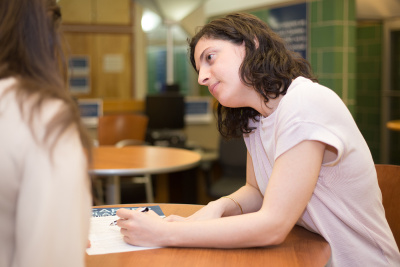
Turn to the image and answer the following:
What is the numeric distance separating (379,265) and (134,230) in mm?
599

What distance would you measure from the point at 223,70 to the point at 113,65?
7.27 m

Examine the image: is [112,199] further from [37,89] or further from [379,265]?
[37,89]

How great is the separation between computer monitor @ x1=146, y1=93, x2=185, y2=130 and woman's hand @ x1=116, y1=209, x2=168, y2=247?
144 inches

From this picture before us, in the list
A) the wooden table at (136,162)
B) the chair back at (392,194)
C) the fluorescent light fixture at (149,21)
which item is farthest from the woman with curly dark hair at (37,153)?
the fluorescent light fixture at (149,21)

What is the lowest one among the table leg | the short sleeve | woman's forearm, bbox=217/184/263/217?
the table leg

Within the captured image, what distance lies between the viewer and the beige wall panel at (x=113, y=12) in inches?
323

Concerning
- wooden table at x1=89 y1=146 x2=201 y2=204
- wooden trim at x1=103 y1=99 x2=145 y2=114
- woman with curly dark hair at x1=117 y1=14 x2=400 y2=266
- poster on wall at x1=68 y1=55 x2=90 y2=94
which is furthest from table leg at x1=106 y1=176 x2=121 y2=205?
poster on wall at x1=68 y1=55 x2=90 y2=94

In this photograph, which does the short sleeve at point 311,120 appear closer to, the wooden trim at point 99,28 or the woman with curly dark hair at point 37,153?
the woman with curly dark hair at point 37,153

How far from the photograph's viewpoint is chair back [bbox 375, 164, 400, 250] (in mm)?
1420

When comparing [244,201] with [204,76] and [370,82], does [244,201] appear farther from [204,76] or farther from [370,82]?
[370,82]

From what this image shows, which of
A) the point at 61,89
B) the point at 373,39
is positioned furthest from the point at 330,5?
the point at 61,89

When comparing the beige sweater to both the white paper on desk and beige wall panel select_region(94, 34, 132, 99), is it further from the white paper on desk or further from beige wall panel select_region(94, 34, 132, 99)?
beige wall panel select_region(94, 34, 132, 99)

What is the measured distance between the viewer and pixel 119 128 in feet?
13.2

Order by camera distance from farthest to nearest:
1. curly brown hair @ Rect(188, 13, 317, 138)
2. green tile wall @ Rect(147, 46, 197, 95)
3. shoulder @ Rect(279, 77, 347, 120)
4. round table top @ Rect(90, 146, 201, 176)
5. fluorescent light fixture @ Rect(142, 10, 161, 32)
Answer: green tile wall @ Rect(147, 46, 197, 95), fluorescent light fixture @ Rect(142, 10, 161, 32), round table top @ Rect(90, 146, 201, 176), curly brown hair @ Rect(188, 13, 317, 138), shoulder @ Rect(279, 77, 347, 120)
